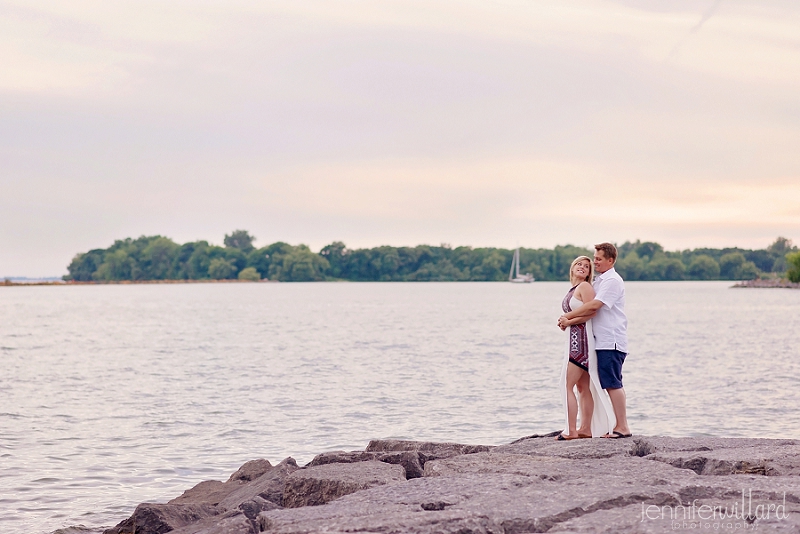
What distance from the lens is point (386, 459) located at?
26.7 feet

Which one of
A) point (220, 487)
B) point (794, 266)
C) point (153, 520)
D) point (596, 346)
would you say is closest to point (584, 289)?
point (596, 346)

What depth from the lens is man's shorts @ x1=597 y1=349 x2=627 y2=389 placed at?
8352mm

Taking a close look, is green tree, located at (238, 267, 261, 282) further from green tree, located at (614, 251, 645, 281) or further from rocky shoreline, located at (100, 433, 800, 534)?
rocky shoreline, located at (100, 433, 800, 534)

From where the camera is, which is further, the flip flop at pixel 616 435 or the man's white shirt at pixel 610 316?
the flip flop at pixel 616 435

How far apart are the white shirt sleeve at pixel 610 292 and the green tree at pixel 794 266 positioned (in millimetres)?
146295

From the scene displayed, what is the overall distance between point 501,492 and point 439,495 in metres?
0.43

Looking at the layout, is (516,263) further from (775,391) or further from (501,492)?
(501,492)

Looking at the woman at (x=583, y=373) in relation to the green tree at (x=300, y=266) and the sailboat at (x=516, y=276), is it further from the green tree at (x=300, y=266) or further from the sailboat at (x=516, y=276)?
the green tree at (x=300, y=266)

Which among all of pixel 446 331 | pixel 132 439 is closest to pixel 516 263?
pixel 446 331

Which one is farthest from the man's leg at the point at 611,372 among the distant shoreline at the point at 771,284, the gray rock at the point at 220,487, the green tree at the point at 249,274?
the green tree at the point at 249,274

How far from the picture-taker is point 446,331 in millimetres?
48469

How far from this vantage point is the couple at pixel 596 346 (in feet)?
27.4

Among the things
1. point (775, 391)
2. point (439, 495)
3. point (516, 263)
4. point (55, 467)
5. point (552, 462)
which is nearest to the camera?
point (439, 495)

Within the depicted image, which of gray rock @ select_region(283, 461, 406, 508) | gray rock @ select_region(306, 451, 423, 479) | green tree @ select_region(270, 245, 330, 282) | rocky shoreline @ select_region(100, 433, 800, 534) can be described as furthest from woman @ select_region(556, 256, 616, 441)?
green tree @ select_region(270, 245, 330, 282)
